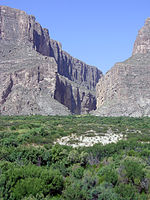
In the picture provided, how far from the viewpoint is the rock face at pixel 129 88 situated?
91.3m

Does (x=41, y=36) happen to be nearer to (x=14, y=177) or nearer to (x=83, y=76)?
(x=83, y=76)

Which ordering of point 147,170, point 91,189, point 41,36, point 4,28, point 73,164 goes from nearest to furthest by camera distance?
point 91,189 < point 147,170 < point 73,164 < point 4,28 < point 41,36

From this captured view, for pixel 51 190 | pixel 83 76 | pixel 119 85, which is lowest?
pixel 51 190

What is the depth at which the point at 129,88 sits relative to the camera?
96.6m

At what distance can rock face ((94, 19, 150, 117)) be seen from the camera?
9130 centimetres

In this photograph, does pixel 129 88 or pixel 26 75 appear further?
pixel 129 88

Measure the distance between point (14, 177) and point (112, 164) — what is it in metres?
7.24

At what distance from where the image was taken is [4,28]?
114062mm

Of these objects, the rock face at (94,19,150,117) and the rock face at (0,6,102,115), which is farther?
the rock face at (94,19,150,117)

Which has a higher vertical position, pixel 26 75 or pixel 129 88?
pixel 26 75

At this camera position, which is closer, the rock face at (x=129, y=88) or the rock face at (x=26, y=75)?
the rock face at (x=26, y=75)

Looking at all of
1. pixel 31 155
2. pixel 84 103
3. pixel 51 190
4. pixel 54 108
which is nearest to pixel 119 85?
pixel 54 108

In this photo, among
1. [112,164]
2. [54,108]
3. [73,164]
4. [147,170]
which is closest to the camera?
[147,170]

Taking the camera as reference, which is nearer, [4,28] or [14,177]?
[14,177]
